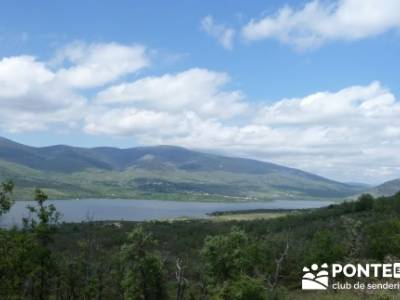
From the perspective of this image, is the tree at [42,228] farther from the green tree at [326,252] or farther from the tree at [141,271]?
the green tree at [326,252]

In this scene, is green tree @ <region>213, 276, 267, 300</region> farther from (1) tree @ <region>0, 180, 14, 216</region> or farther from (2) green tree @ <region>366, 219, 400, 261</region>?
(2) green tree @ <region>366, 219, 400, 261</region>

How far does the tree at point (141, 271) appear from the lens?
67.0 m

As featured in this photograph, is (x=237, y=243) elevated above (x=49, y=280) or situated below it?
Answer: above

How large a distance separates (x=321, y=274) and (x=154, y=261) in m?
35.1

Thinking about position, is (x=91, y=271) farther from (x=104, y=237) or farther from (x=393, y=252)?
(x=104, y=237)

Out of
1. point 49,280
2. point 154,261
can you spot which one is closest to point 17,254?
point 154,261

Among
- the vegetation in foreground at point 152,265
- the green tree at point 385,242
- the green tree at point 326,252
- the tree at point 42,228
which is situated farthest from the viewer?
the green tree at point 326,252

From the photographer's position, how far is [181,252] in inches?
5886

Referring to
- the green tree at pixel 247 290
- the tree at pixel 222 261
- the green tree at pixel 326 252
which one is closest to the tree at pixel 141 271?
the tree at pixel 222 261

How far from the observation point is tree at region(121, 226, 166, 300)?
220 ft

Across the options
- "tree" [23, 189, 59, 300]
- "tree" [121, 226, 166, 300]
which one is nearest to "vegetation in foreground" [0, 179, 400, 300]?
"tree" [23, 189, 59, 300]

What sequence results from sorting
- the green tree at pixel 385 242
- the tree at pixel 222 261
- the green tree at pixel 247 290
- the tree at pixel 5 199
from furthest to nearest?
the green tree at pixel 385 242 < the tree at pixel 222 261 < the green tree at pixel 247 290 < the tree at pixel 5 199

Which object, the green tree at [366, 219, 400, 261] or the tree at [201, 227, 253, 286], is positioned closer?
the tree at [201, 227, 253, 286]

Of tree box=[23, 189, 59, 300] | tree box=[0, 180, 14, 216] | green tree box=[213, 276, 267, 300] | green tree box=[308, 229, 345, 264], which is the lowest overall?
green tree box=[213, 276, 267, 300]
